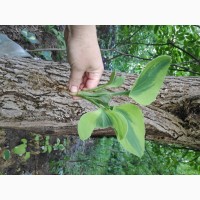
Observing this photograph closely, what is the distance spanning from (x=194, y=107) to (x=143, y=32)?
1.96 ft

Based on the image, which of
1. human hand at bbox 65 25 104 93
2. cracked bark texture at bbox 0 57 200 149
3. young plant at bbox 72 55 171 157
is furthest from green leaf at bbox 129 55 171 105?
cracked bark texture at bbox 0 57 200 149

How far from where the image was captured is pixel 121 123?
0.32 meters

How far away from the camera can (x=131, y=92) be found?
34cm

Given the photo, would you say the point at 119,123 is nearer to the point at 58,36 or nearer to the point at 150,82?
the point at 150,82

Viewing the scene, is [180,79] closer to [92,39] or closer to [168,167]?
[92,39]

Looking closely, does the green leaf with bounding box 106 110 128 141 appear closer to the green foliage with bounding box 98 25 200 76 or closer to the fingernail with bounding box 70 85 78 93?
the fingernail with bounding box 70 85 78 93

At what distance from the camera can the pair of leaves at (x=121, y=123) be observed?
0.32 meters

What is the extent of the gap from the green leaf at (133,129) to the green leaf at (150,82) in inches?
0.5

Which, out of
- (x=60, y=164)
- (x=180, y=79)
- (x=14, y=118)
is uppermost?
(x=180, y=79)

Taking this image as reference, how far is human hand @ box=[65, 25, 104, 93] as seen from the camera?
1.61 ft

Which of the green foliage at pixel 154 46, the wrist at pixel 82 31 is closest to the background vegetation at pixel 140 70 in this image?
the green foliage at pixel 154 46

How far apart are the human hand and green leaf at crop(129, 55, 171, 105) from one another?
6.5 inches
